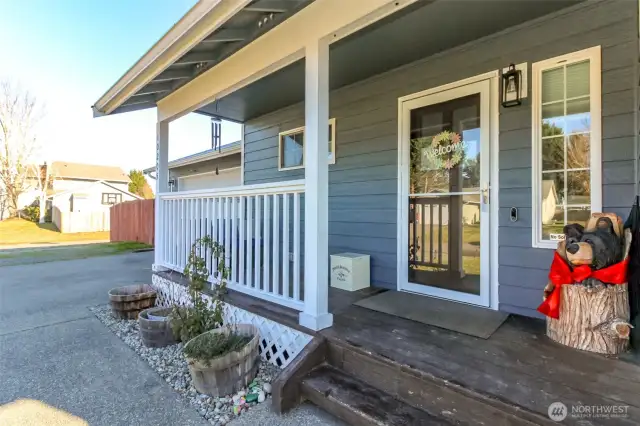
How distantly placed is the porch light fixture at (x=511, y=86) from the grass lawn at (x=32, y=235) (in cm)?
1563

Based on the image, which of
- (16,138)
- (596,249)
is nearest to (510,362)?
(596,249)

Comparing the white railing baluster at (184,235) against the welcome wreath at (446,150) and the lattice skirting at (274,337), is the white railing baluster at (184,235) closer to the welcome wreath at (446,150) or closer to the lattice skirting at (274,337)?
the lattice skirting at (274,337)

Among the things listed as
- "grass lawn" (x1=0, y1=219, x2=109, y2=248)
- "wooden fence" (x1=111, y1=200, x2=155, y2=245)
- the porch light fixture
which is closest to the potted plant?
the porch light fixture

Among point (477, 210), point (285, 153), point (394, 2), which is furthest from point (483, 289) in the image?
point (285, 153)

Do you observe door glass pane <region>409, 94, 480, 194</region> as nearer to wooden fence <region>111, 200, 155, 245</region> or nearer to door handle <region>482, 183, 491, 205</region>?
door handle <region>482, 183, 491, 205</region>

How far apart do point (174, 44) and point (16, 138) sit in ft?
73.1

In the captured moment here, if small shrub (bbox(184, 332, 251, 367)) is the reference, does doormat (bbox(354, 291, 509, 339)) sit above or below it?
above

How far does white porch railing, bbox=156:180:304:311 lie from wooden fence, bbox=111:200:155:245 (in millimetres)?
7944

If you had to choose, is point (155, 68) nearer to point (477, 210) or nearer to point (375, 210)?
point (375, 210)

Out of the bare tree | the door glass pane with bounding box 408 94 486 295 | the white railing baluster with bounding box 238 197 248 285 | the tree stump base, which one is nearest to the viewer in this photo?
the tree stump base

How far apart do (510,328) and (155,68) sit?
12.5ft

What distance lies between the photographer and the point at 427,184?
10.7 ft

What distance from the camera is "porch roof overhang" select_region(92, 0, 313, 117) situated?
7.67 ft

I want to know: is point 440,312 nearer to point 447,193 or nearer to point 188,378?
point 447,193
